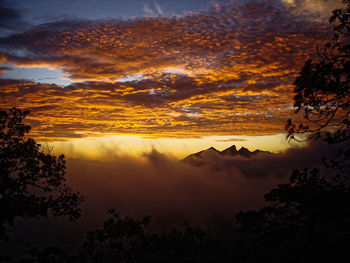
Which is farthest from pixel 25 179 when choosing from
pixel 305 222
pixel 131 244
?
pixel 305 222

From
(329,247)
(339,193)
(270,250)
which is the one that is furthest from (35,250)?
(339,193)

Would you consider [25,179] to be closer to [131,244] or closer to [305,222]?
[131,244]

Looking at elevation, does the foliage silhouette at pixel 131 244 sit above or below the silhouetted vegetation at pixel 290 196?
below

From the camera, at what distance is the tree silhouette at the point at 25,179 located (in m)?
13.3

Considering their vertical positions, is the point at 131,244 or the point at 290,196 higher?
the point at 290,196

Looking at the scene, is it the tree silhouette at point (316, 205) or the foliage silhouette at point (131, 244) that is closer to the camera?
the tree silhouette at point (316, 205)

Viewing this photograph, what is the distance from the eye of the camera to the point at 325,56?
8.16m

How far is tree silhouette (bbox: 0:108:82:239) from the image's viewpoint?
524 inches

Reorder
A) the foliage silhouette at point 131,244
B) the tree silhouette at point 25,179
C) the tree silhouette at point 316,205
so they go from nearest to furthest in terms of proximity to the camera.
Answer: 1. the tree silhouette at point 316,205
2. the tree silhouette at point 25,179
3. the foliage silhouette at point 131,244

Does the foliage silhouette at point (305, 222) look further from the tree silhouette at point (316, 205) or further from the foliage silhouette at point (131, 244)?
the foliage silhouette at point (131, 244)

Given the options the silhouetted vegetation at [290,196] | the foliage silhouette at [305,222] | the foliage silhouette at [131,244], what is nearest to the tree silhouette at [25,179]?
the silhouetted vegetation at [290,196]

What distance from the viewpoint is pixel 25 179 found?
49.5ft

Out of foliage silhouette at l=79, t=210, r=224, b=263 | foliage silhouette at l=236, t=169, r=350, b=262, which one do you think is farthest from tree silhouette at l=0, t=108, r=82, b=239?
Result: foliage silhouette at l=236, t=169, r=350, b=262

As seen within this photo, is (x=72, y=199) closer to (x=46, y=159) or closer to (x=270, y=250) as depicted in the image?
(x=46, y=159)
